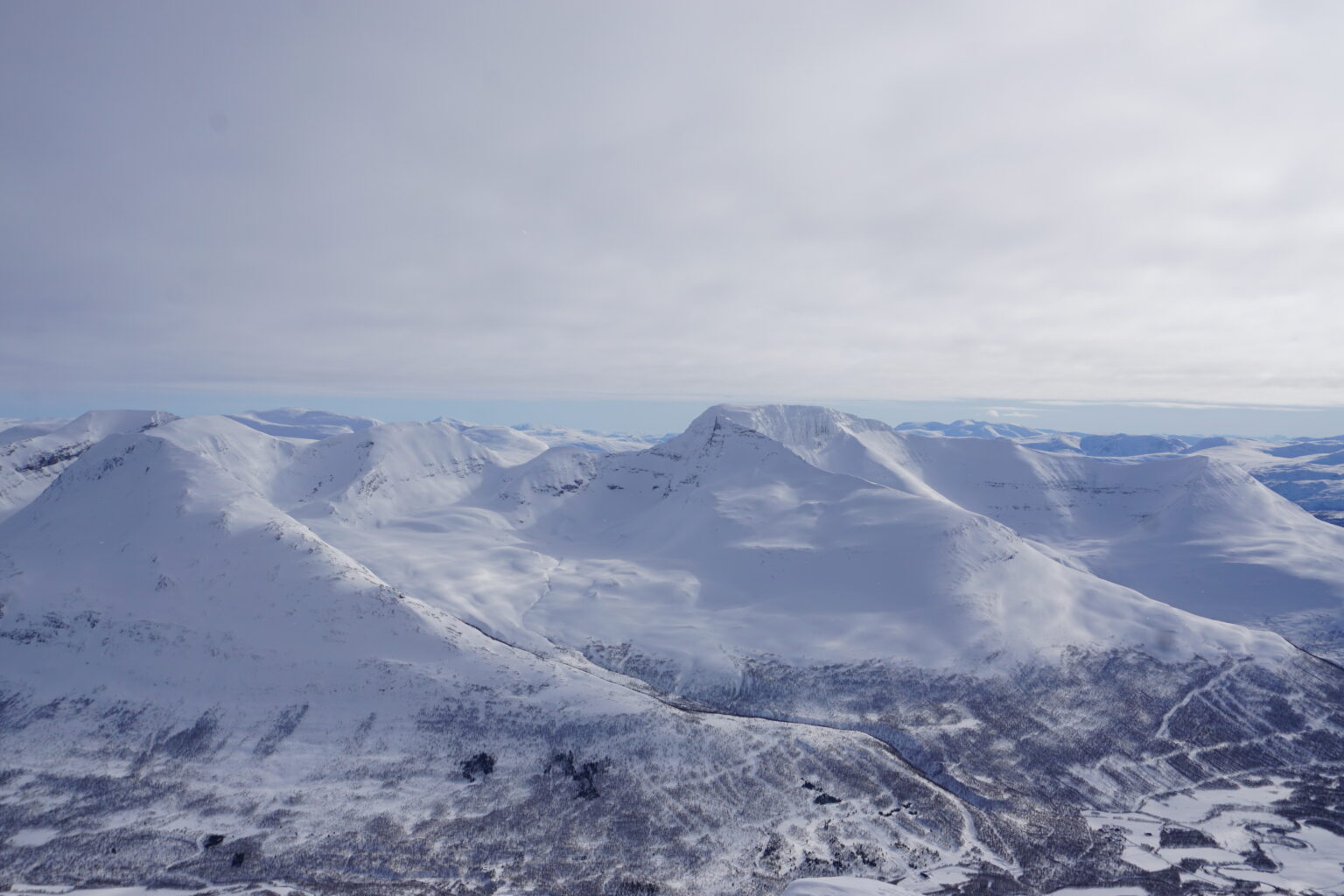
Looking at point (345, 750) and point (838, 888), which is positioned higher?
point (838, 888)

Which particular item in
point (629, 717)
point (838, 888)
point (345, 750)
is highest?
point (838, 888)

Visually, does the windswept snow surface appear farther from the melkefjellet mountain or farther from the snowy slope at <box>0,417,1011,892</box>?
the snowy slope at <box>0,417,1011,892</box>

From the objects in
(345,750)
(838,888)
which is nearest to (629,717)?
(345,750)

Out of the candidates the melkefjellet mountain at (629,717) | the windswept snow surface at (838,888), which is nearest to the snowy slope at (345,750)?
the melkefjellet mountain at (629,717)

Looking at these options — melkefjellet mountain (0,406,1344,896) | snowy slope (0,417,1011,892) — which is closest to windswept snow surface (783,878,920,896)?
melkefjellet mountain (0,406,1344,896)

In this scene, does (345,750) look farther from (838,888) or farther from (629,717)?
(838,888)

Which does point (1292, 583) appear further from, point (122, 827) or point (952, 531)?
point (122, 827)

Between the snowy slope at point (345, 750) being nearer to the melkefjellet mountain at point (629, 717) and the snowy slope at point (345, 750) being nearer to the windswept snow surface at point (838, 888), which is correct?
the melkefjellet mountain at point (629, 717)

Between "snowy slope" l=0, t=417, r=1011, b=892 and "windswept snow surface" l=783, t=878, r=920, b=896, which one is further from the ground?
"windswept snow surface" l=783, t=878, r=920, b=896

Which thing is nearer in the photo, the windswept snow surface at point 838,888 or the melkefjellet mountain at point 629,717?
the windswept snow surface at point 838,888

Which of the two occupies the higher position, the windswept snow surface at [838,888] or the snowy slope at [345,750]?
the windswept snow surface at [838,888]
